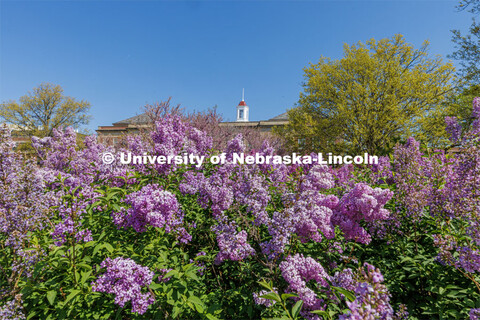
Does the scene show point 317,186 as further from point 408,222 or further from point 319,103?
point 319,103

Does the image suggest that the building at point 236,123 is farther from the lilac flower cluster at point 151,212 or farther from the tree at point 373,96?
the lilac flower cluster at point 151,212

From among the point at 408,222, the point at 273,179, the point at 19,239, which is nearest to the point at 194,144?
the point at 273,179

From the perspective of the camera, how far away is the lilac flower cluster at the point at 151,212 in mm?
2879

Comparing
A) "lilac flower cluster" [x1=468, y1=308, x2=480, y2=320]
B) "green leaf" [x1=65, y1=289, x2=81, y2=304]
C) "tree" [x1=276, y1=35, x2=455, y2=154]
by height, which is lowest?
"green leaf" [x1=65, y1=289, x2=81, y2=304]

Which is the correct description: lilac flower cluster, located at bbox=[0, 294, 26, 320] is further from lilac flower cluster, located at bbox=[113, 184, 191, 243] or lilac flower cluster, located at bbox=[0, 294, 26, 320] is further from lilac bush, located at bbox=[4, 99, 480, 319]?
lilac flower cluster, located at bbox=[113, 184, 191, 243]

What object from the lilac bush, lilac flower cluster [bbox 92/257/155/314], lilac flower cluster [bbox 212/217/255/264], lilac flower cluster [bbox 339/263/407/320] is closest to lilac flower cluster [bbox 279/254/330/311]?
the lilac bush

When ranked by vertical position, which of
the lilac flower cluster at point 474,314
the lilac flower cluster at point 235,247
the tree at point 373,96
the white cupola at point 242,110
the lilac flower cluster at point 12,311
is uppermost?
the white cupola at point 242,110

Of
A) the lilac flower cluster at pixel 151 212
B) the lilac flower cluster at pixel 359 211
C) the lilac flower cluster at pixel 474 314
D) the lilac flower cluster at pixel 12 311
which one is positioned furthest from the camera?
the lilac flower cluster at pixel 359 211

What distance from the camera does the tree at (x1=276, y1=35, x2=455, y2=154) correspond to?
71.5 ft

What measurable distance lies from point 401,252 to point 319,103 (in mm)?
23668

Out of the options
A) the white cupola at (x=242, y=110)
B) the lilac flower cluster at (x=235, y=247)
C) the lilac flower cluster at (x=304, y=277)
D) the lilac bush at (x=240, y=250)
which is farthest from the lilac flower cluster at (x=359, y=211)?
the white cupola at (x=242, y=110)

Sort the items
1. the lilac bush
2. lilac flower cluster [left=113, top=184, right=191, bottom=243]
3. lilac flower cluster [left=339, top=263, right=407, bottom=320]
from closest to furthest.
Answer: lilac flower cluster [left=339, top=263, right=407, bottom=320]
the lilac bush
lilac flower cluster [left=113, top=184, right=191, bottom=243]

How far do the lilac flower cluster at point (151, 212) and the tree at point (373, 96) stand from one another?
21619 millimetres

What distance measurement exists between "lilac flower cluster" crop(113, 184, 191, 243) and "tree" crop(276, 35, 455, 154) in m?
21.6
